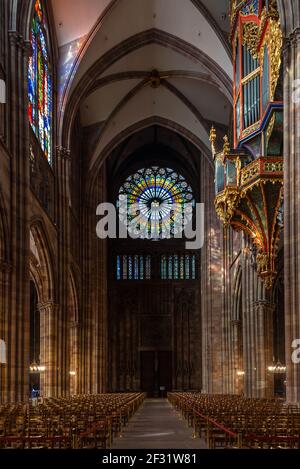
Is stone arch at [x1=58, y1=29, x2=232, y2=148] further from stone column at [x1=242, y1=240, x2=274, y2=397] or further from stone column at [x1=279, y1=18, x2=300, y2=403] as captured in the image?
stone column at [x1=279, y1=18, x2=300, y2=403]

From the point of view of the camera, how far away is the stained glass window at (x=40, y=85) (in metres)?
35.4

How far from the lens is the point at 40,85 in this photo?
124ft

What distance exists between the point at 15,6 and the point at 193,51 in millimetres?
14864

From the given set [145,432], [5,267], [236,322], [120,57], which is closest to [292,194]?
[145,432]

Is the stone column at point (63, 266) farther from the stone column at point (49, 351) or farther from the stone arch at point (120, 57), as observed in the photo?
the stone arch at point (120, 57)

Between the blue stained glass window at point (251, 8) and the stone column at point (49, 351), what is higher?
the blue stained glass window at point (251, 8)

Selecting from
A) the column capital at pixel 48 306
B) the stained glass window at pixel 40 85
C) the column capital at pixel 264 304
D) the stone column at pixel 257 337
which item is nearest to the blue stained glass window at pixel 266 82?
the stone column at pixel 257 337

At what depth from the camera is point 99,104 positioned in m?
49.5

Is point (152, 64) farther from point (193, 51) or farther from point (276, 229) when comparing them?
point (276, 229)

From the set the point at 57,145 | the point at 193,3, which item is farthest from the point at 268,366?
the point at 193,3

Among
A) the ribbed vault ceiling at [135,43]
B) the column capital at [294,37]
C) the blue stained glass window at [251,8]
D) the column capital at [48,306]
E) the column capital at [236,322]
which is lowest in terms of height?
the column capital at [236,322]

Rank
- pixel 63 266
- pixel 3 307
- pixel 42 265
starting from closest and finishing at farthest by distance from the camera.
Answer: pixel 3 307 < pixel 42 265 < pixel 63 266

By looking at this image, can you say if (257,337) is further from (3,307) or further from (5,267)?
(5,267)

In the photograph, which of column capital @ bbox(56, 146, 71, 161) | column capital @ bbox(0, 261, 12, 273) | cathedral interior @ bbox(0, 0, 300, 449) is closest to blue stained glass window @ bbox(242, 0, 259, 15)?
cathedral interior @ bbox(0, 0, 300, 449)
